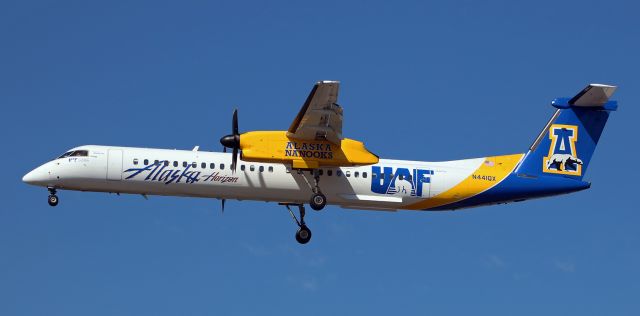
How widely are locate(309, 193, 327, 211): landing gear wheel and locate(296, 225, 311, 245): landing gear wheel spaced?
1.82m

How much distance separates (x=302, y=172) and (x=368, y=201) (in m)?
2.17

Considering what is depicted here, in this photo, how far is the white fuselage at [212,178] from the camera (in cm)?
2873

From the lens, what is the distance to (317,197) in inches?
1129

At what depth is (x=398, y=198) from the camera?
29359 mm

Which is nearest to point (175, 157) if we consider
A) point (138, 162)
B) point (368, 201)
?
point (138, 162)

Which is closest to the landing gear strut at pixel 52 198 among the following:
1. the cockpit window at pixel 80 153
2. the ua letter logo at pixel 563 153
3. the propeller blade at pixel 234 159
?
the cockpit window at pixel 80 153

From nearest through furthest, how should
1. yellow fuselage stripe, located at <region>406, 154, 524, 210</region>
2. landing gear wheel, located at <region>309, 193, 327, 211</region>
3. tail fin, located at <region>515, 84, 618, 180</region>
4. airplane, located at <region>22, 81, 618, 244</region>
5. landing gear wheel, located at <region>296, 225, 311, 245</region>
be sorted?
airplane, located at <region>22, 81, 618, 244</region> < landing gear wheel, located at <region>309, 193, 327, 211</region> < yellow fuselage stripe, located at <region>406, 154, 524, 210</region> < tail fin, located at <region>515, 84, 618, 180</region> < landing gear wheel, located at <region>296, 225, 311, 245</region>

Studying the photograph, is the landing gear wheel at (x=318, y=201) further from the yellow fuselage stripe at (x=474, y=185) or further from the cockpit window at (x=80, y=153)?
the cockpit window at (x=80, y=153)

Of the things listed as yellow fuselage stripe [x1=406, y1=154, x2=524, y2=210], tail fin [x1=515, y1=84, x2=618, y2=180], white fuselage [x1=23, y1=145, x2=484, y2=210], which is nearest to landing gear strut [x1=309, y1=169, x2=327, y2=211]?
white fuselage [x1=23, y1=145, x2=484, y2=210]

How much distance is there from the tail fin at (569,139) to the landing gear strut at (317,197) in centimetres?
601

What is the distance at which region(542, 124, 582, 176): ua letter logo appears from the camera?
30.0 metres

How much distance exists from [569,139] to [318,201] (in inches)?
316

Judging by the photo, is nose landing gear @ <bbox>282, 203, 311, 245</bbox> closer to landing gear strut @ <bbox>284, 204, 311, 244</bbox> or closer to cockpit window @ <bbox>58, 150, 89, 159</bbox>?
landing gear strut @ <bbox>284, 204, 311, 244</bbox>

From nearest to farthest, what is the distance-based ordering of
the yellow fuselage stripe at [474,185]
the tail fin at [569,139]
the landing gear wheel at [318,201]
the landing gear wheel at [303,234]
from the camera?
the landing gear wheel at [318,201] → the yellow fuselage stripe at [474,185] → the tail fin at [569,139] → the landing gear wheel at [303,234]
